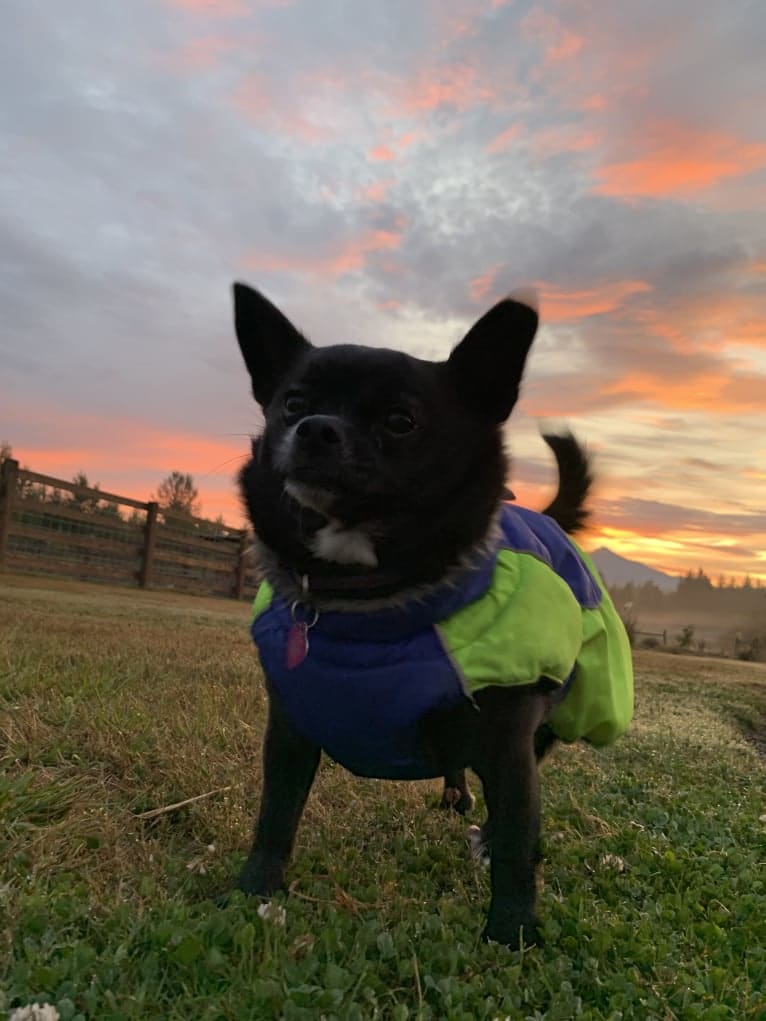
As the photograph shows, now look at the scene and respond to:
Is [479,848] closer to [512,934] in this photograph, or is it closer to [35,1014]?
[512,934]

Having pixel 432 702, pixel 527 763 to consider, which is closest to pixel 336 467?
pixel 432 702

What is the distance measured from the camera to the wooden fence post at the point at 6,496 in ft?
49.4

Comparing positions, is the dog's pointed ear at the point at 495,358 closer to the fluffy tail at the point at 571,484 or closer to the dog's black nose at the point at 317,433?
the dog's black nose at the point at 317,433

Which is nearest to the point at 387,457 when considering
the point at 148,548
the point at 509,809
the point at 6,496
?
the point at 509,809

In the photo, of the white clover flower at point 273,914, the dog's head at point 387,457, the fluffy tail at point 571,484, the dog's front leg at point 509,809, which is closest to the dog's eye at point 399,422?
the dog's head at point 387,457

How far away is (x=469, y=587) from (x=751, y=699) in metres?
9.07

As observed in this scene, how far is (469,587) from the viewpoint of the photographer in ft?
7.50

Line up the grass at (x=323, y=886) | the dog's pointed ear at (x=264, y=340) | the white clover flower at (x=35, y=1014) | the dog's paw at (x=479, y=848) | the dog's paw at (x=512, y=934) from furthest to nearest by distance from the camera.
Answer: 1. the dog's paw at (x=479, y=848)
2. the dog's pointed ear at (x=264, y=340)
3. the dog's paw at (x=512, y=934)
4. the grass at (x=323, y=886)
5. the white clover flower at (x=35, y=1014)

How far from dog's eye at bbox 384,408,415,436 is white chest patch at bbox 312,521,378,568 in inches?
11.3

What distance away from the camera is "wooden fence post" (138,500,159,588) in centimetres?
1906

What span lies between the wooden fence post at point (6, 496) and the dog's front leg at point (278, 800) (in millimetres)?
14194

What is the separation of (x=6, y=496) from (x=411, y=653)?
14.7 m

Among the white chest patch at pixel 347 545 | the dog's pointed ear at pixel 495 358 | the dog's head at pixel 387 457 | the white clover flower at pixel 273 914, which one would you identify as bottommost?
the white clover flower at pixel 273 914

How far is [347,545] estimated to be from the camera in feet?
7.34
